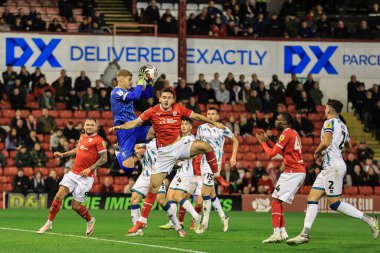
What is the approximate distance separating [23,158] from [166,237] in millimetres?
13354

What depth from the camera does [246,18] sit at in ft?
124

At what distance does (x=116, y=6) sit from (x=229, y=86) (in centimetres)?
710

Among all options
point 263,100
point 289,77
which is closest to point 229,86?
point 263,100

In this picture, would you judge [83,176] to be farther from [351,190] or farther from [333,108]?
[351,190]

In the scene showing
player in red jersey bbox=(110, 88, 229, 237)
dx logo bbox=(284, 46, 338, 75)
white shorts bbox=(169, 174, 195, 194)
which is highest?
dx logo bbox=(284, 46, 338, 75)

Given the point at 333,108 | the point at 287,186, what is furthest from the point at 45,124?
the point at 333,108

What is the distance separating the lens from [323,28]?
37656 mm

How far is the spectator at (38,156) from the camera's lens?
2958 cm

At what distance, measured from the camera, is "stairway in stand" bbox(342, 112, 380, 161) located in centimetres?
3541

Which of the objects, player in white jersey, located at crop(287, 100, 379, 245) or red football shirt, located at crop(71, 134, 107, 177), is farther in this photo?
red football shirt, located at crop(71, 134, 107, 177)

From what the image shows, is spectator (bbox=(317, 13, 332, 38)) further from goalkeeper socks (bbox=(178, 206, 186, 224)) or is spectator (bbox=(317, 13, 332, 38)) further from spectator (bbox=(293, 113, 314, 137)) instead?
goalkeeper socks (bbox=(178, 206, 186, 224))

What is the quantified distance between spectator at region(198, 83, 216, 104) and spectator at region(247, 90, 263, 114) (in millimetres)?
1249

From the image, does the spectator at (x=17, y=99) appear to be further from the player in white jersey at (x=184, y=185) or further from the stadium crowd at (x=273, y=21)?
the player in white jersey at (x=184, y=185)

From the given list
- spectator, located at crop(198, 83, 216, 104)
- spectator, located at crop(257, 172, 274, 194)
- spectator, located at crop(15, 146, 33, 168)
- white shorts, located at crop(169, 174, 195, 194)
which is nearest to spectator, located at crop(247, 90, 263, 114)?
spectator, located at crop(198, 83, 216, 104)
